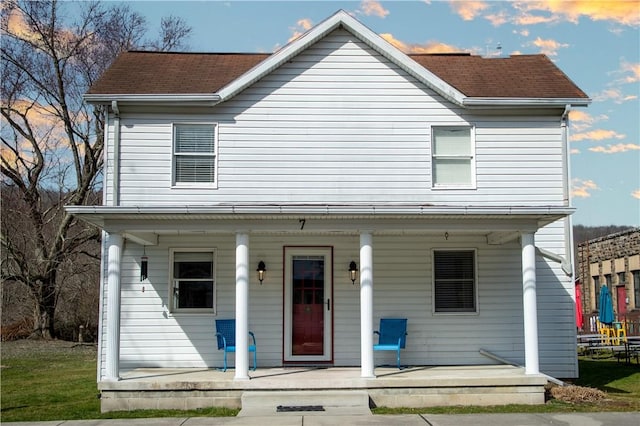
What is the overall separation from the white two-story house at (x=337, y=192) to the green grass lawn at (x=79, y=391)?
3.95 ft

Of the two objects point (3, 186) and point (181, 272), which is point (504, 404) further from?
point (3, 186)

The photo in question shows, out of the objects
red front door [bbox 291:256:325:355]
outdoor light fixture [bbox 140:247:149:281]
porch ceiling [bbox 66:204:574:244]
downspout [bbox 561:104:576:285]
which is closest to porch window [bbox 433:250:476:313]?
downspout [bbox 561:104:576:285]

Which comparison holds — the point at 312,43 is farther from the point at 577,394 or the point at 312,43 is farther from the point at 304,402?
the point at 577,394

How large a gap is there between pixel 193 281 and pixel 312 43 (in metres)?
5.39

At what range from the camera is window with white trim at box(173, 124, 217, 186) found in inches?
531

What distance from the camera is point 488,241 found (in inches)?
541

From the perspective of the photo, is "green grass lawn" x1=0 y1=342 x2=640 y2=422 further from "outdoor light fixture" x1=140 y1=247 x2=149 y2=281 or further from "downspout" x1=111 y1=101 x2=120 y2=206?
"downspout" x1=111 y1=101 x2=120 y2=206

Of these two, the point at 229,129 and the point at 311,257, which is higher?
the point at 229,129

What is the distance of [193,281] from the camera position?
13516mm

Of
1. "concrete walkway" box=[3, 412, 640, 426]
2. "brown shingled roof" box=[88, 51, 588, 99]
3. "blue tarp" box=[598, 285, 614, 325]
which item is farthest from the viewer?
"blue tarp" box=[598, 285, 614, 325]

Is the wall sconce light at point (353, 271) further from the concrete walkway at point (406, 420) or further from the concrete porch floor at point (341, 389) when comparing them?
the concrete walkway at point (406, 420)

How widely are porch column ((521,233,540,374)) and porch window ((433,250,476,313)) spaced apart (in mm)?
2020

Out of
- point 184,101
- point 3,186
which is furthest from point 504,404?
point 3,186

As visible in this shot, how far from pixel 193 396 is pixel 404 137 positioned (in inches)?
255
